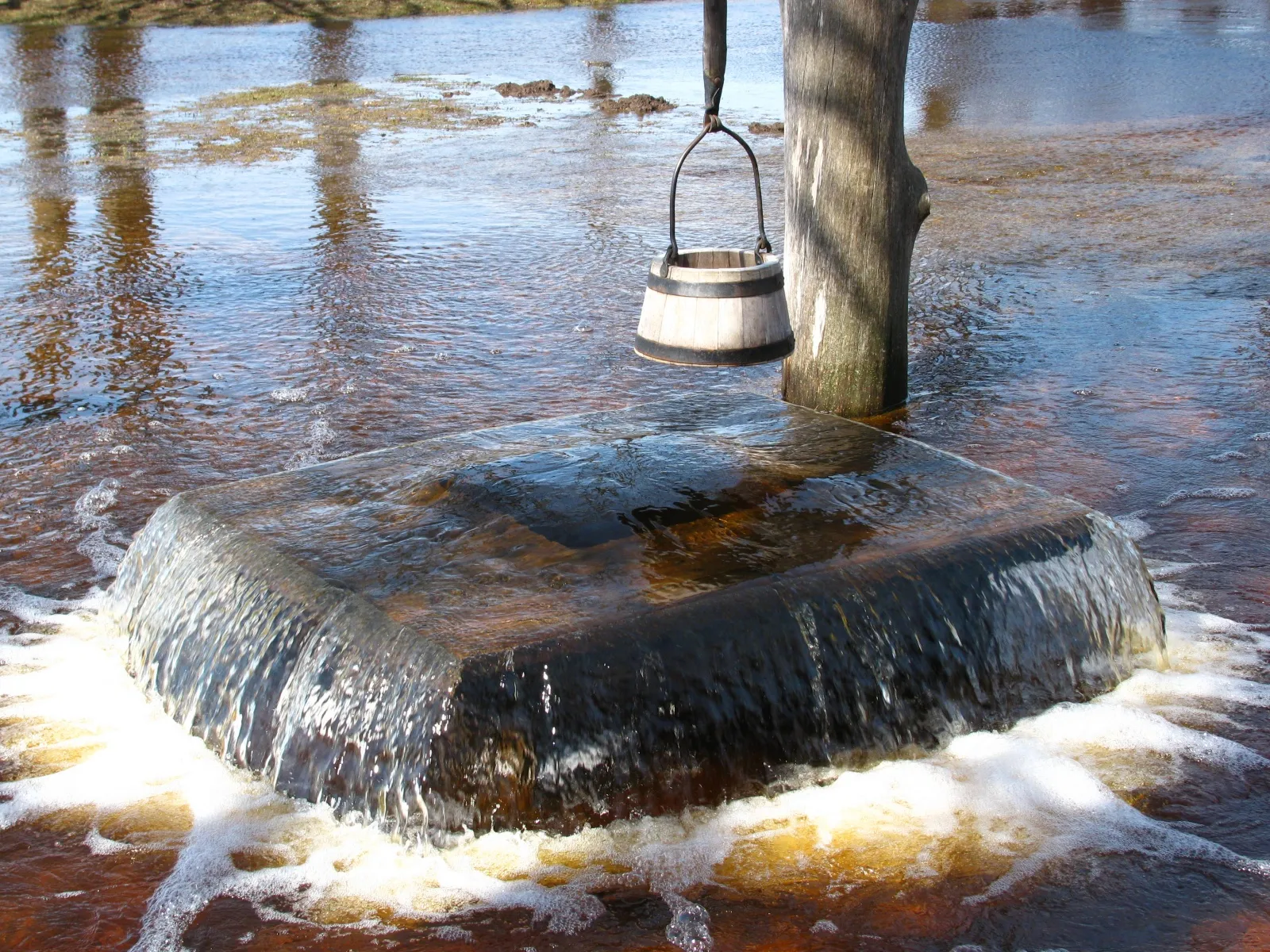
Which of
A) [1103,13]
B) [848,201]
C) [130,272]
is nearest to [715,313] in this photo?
[848,201]

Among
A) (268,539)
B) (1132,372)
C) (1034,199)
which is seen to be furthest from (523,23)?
(268,539)

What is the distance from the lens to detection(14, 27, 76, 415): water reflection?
6508 mm

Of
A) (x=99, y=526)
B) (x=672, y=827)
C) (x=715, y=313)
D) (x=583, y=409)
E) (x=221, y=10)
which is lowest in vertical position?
(x=672, y=827)

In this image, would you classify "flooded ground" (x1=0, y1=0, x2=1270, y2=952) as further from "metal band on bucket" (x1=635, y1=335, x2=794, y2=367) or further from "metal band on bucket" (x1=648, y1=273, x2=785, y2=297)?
"metal band on bucket" (x1=648, y1=273, x2=785, y2=297)

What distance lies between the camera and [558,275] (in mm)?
8312

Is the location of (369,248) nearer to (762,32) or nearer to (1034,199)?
(1034,199)

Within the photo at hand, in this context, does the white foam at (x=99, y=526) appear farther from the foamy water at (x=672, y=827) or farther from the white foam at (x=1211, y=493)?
the white foam at (x=1211, y=493)

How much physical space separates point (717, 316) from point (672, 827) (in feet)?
4.27

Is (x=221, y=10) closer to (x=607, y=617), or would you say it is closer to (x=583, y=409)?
(x=583, y=409)

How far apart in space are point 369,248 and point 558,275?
1517mm

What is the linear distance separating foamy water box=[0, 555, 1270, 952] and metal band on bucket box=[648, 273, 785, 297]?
4.22ft

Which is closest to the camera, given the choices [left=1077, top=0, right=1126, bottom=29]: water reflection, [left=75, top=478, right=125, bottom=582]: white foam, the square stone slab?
the square stone slab

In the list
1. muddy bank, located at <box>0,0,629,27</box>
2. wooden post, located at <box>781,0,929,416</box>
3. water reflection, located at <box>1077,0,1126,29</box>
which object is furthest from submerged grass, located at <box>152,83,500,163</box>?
water reflection, located at <box>1077,0,1126,29</box>

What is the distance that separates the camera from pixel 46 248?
8961mm
